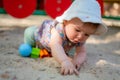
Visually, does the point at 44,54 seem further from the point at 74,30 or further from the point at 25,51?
the point at 74,30

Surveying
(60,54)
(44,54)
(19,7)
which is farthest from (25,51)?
(19,7)

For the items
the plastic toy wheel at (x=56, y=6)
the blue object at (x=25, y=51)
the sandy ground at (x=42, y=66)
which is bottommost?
the sandy ground at (x=42, y=66)

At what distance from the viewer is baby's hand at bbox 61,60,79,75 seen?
3.86 ft

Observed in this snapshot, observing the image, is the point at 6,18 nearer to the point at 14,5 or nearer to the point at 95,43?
the point at 14,5

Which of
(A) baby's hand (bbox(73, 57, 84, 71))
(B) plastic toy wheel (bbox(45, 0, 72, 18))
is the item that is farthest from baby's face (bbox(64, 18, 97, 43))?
→ (B) plastic toy wheel (bbox(45, 0, 72, 18))

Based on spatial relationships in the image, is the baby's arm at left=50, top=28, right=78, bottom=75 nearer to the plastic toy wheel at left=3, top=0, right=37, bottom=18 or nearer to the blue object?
the blue object

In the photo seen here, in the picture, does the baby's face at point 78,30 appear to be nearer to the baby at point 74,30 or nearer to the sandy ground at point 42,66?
the baby at point 74,30

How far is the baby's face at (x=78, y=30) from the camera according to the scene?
1.20m

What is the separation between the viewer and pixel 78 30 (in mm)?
1215

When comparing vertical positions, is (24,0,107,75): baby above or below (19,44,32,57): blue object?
A: above

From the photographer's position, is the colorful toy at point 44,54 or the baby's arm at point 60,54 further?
the colorful toy at point 44,54

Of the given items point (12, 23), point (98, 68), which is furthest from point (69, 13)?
point (12, 23)

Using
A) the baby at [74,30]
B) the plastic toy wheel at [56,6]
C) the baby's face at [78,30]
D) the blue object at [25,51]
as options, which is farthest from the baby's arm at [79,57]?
the plastic toy wheel at [56,6]

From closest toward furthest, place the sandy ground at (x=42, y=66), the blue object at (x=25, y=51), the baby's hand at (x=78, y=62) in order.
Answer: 1. the sandy ground at (x=42, y=66)
2. the baby's hand at (x=78, y=62)
3. the blue object at (x=25, y=51)
